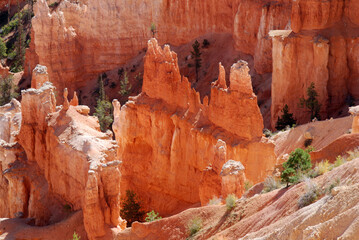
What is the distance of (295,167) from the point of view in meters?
17.4

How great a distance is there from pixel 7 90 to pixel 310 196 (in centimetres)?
4598

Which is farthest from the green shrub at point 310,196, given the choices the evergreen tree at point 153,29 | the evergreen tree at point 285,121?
the evergreen tree at point 153,29

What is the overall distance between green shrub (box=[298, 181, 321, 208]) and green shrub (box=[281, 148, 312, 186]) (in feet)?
7.66

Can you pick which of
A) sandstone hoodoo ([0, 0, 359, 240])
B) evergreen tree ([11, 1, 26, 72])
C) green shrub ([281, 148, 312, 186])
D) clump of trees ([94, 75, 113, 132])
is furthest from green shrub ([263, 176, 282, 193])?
evergreen tree ([11, 1, 26, 72])

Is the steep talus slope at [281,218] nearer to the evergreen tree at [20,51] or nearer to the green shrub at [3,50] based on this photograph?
the evergreen tree at [20,51]

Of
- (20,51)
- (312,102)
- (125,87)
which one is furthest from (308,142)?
(20,51)

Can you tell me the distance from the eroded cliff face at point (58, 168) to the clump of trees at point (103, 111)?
12505 millimetres

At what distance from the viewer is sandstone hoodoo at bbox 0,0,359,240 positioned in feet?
51.2

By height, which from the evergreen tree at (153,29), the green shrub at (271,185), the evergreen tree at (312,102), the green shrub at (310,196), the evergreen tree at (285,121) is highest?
the evergreen tree at (153,29)

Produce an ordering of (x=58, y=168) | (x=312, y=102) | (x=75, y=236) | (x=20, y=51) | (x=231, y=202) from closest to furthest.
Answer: (x=231, y=202)
(x=75, y=236)
(x=58, y=168)
(x=312, y=102)
(x=20, y=51)

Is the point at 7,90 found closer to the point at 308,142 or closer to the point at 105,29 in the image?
the point at 105,29

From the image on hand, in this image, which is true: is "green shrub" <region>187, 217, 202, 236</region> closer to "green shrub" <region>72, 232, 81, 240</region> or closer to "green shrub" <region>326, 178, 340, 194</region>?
"green shrub" <region>72, 232, 81, 240</region>

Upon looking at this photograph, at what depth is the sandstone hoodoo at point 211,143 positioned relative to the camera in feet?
51.2

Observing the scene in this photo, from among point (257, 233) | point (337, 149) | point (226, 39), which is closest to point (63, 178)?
point (337, 149)
